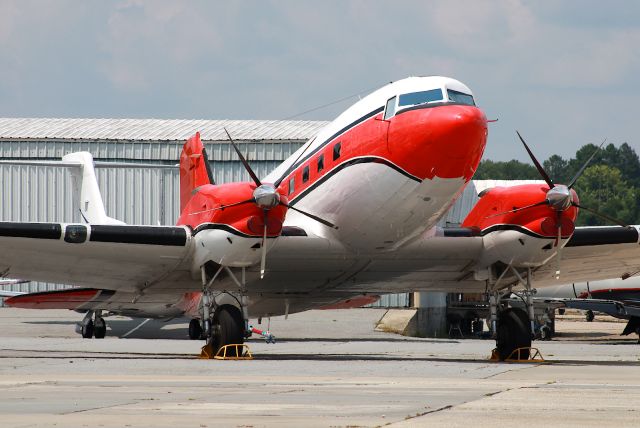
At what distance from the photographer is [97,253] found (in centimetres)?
2214

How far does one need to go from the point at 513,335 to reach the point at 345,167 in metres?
5.25

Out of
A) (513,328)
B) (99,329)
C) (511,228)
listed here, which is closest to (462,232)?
(511,228)

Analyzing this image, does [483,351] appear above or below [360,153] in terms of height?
below

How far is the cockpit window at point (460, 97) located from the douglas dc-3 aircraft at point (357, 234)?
0.04 m

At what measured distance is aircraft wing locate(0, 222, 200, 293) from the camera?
21.4 meters

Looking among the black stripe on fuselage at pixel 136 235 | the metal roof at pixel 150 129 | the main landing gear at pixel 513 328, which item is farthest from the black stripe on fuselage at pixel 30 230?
the metal roof at pixel 150 129

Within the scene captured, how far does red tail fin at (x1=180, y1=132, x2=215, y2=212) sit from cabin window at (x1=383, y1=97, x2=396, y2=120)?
534 cm

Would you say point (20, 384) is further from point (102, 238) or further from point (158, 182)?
point (158, 182)

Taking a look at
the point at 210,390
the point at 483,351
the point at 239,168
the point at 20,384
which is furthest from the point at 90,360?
the point at 239,168

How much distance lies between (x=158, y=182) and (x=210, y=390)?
47.7m

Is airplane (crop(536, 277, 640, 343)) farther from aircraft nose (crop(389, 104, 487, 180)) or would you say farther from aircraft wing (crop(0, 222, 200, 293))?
aircraft wing (crop(0, 222, 200, 293))

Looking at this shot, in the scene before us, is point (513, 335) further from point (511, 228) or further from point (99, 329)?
point (99, 329)

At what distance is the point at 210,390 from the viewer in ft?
46.2

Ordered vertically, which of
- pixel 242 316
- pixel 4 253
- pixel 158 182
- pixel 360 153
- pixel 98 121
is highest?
pixel 98 121
